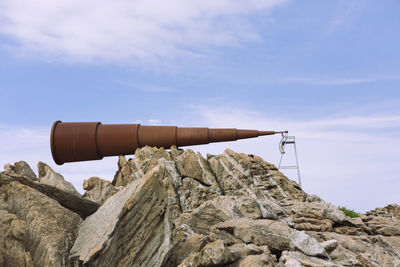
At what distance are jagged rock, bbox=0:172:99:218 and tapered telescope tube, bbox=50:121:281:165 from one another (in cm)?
1438

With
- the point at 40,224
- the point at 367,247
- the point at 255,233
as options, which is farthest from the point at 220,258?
the point at 367,247

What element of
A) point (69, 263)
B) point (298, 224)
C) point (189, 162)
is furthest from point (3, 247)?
point (189, 162)

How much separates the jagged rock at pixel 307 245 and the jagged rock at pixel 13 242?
20.6 feet

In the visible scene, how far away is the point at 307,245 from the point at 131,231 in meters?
4.47

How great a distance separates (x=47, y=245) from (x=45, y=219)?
0.77 metres

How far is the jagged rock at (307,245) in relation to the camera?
29.7ft

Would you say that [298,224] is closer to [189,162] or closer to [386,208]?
[189,162]

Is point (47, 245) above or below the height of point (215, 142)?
below

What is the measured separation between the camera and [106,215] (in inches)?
340

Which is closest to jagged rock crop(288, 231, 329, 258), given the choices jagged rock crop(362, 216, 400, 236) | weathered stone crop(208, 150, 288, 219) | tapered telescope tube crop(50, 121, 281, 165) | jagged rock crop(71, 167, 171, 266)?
jagged rock crop(71, 167, 171, 266)

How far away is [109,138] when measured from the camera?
82.1 feet

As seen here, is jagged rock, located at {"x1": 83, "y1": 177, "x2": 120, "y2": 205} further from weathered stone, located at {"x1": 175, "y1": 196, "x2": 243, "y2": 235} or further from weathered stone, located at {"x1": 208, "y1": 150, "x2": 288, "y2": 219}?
weathered stone, located at {"x1": 208, "y1": 150, "x2": 288, "y2": 219}

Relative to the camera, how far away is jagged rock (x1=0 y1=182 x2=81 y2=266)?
7977mm

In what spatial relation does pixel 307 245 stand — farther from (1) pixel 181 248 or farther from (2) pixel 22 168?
(2) pixel 22 168
